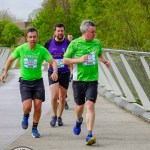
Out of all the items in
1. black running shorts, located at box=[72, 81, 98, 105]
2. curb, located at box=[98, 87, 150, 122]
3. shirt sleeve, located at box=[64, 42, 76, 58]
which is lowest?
curb, located at box=[98, 87, 150, 122]

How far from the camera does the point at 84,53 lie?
22.9 feet

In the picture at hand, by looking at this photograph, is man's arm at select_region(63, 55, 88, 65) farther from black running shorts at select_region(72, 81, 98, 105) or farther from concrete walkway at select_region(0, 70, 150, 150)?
concrete walkway at select_region(0, 70, 150, 150)

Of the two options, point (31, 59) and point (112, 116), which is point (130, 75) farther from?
point (31, 59)

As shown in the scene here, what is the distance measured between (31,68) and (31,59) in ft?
0.46

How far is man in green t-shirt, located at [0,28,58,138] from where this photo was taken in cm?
721

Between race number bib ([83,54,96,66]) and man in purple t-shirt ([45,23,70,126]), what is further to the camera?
man in purple t-shirt ([45,23,70,126])

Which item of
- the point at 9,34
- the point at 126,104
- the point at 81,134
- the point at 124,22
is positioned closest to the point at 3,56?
the point at 124,22

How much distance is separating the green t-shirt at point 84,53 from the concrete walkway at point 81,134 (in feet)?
3.04

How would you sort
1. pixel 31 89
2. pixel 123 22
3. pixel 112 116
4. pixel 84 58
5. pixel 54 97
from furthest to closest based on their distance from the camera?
pixel 123 22 < pixel 112 116 < pixel 54 97 < pixel 31 89 < pixel 84 58

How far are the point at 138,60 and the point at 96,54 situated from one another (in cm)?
234

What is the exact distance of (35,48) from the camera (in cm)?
729

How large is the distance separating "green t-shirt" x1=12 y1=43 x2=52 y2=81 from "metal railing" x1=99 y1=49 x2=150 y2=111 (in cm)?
204

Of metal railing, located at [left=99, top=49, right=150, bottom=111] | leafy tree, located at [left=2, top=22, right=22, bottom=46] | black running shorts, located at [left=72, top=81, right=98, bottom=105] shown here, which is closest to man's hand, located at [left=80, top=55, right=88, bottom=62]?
black running shorts, located at [left=72, top=81, right=98, bottom=105]

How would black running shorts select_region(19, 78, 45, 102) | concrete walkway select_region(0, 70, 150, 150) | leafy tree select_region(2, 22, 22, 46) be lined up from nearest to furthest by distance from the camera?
concrete walkway select_region(0, 70, 150, 150), black running shorts select_region(19, 78, 45, 102), leafy tree select_region(2, 22, 22, 46)
